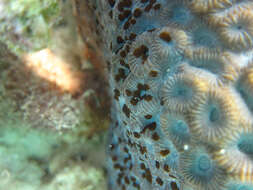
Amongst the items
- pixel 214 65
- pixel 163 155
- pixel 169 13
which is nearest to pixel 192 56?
pixel 214 65

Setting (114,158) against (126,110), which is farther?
(114,158)

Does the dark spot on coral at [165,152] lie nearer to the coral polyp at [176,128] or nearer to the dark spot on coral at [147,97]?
the coral polyp at [176,128]

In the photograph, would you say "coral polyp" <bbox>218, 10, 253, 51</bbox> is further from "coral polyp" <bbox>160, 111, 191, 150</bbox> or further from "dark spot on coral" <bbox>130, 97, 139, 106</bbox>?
"dark spot on coral" <bbox>130, 97, 139, 106</bbox>

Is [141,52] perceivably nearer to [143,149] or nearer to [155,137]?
[155,137]

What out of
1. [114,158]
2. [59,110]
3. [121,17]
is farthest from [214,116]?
[59,110]

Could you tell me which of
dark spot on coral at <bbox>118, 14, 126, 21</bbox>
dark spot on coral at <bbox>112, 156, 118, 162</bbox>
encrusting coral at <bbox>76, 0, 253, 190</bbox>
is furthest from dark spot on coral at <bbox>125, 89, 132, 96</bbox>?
dark spot on coral at <bbox>112, 156, 118, 162</bbox>
